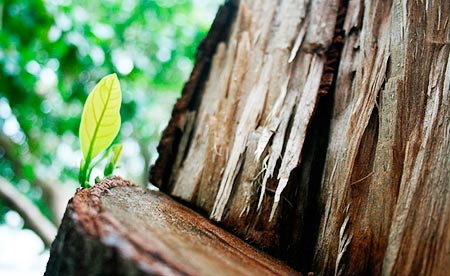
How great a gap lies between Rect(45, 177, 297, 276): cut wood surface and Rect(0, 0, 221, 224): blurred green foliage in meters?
1.85

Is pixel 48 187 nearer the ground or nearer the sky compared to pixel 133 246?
nearer the sky

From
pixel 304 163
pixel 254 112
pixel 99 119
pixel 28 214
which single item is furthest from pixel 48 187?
pixel 304 163

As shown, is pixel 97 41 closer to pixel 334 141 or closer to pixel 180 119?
pixel 180 119

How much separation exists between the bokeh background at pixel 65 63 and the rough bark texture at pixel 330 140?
985 millimetres

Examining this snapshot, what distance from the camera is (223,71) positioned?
3.55 ft

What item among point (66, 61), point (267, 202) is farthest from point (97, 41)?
point (267, 202)

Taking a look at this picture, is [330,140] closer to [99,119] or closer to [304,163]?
[304,163]

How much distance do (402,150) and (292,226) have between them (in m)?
0.24

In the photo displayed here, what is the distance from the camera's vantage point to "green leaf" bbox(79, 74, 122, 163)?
0.82 metres

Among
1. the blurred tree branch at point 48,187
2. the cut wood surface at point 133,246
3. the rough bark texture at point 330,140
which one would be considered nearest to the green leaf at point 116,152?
the rough bark texture at point 330,140

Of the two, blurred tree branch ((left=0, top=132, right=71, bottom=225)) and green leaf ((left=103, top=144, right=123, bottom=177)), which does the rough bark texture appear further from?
blurred tree branch ((left=0, top=132, right=71, bottom=225))

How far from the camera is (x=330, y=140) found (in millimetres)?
771

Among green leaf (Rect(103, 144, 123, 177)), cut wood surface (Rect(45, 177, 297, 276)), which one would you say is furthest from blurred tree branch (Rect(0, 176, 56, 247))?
cut wood surface (Rect(45, 177, 297, 276))

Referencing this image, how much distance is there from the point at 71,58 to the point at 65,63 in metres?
0.04
